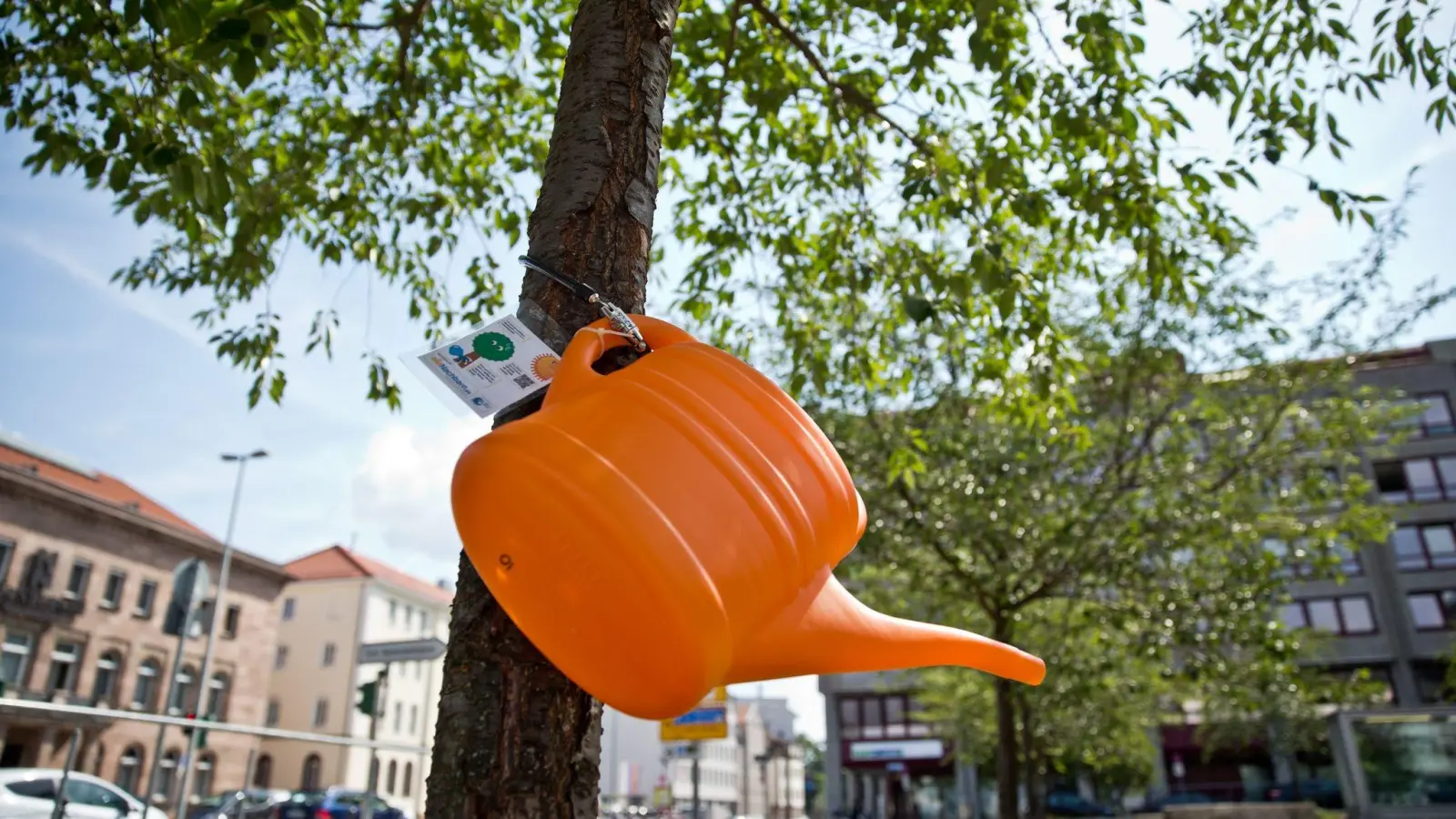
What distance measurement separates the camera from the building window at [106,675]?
2794 cm

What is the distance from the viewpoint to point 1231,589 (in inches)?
404

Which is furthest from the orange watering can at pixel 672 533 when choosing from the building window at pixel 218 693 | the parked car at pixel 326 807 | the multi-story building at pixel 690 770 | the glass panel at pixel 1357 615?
the multi-story building at pixel 690 770

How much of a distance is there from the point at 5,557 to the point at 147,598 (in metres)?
5.29

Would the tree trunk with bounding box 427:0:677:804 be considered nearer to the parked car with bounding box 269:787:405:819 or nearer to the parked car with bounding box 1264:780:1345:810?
the parked car with bounding box 269:787:405:819

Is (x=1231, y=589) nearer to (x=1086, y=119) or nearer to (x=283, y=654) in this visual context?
(x=1086, y=119)

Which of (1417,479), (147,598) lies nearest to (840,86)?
(147,598)

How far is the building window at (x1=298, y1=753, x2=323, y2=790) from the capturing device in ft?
120

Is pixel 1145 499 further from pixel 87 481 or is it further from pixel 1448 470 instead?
pixel 87 481

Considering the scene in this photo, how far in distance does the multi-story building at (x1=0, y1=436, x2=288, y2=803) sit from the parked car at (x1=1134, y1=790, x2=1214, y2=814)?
32.1 m

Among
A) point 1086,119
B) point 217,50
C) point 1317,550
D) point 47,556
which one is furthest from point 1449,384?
point 47,556

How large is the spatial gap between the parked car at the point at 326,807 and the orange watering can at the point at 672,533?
23080 millimetres

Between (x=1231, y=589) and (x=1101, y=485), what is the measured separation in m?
1.97

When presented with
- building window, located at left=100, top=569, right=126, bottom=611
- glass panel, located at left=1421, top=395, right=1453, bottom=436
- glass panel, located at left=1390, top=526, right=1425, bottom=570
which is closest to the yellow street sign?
building window, located at left=100, top=569, right=126, bottom=611

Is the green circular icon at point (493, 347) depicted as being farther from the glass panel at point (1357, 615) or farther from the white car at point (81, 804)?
the glass panel at point (1357, 615)
